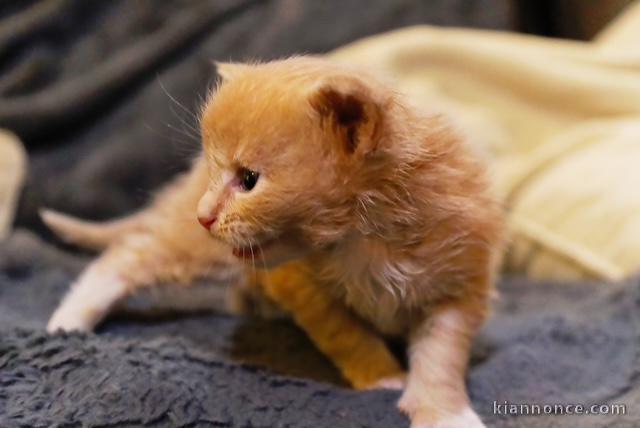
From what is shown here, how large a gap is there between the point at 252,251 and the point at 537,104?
1.02 m

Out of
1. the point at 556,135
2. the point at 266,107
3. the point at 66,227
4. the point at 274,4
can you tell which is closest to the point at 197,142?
the point at 266,107

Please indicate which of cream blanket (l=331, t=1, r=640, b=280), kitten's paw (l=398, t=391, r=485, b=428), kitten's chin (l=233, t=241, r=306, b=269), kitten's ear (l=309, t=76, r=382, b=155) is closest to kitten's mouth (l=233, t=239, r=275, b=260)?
kitten's chin (l=233, t=241, r=306, b=269)

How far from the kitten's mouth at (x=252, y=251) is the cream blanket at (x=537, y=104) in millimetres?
719

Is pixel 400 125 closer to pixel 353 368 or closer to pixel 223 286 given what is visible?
pixel 353 368

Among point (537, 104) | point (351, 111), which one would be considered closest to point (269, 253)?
point (351, 111)

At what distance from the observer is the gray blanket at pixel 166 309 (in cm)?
75

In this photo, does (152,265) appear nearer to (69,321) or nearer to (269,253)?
(69,321)

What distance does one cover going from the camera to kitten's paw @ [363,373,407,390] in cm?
81

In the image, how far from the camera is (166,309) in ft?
3.51

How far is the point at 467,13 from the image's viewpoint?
1.65 m

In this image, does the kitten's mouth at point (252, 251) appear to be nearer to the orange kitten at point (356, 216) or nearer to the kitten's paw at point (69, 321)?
the orange kitten at point (356, 216)

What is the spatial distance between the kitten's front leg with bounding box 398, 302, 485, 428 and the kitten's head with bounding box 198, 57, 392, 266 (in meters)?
0.18

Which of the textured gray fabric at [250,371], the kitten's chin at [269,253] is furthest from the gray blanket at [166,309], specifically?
the kitten's chin at [269,253]

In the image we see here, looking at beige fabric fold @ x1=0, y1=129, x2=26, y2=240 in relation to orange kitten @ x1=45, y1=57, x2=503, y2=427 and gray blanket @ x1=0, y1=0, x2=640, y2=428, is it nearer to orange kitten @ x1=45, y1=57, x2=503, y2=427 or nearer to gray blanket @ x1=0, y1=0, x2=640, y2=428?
gray blanket @ x1=0, y1=0, x2=640, y2=428
